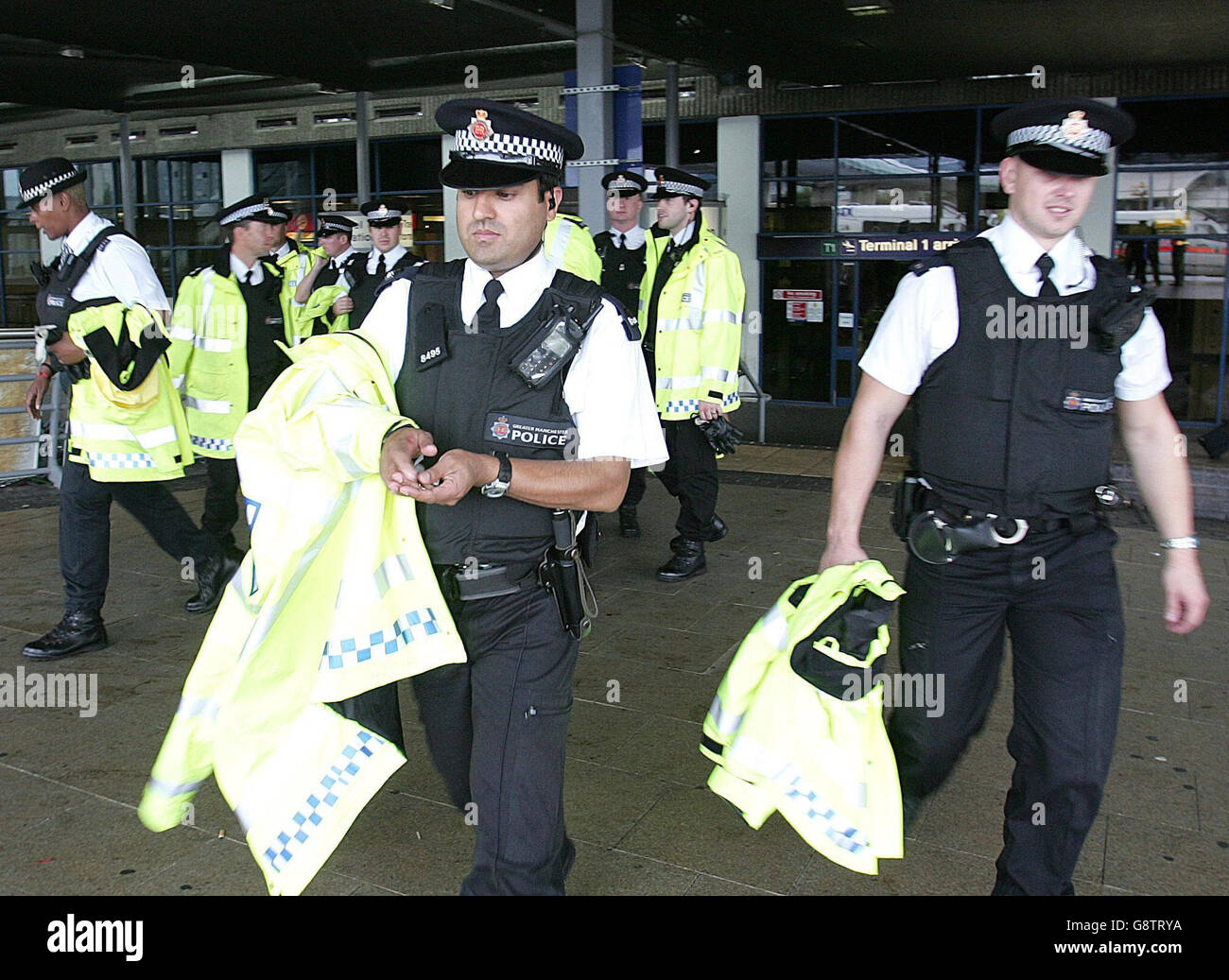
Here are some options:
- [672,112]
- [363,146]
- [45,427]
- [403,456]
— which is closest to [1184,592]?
[403,456]

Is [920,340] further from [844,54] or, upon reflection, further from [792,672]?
[844,54]

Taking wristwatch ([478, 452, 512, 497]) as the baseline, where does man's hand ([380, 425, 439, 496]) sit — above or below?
above

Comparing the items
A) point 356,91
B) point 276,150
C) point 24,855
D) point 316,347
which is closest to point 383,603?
point 316,347

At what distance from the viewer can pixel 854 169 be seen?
13477 mm

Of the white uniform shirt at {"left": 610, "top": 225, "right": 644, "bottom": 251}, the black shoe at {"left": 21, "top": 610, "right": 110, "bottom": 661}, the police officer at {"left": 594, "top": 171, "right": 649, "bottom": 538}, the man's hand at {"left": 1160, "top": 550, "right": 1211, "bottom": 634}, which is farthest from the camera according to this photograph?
the white uniform shirt at {"left": 610, "top": 225, "right": 644, "bottom": 251}

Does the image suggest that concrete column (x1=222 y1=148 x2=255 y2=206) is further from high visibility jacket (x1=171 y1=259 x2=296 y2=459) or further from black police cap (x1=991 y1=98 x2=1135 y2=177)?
black police cap (x1=991 y1=98 x2=1135 y2=177)

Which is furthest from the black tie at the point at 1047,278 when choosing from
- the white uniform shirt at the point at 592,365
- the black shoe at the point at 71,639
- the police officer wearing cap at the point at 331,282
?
the police officer wearing cap at the point at 331,282

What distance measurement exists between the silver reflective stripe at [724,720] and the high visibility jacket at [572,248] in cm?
369

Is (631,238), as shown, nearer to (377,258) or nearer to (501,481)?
(377,258)

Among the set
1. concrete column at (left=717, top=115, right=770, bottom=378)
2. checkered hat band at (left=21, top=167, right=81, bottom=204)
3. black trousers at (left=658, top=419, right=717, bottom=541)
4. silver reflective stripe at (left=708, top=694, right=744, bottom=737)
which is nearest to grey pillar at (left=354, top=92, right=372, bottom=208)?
concrete column at (left=717, top=115, right=770, bottom=378)

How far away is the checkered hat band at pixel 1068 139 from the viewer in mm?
3029

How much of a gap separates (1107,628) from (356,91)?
11724 millimetres

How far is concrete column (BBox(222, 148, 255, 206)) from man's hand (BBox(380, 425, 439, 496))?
15.6 metres

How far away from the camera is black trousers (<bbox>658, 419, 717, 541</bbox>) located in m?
6.78
